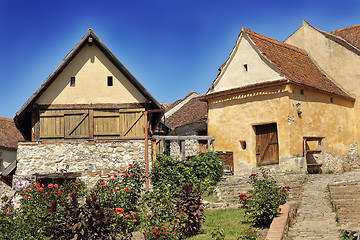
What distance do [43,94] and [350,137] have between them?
602 inches

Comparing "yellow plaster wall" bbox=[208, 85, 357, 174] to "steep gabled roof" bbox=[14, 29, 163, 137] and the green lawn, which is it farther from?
the green lawn

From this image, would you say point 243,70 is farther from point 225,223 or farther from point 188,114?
point 225,223

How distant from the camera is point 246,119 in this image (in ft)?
64.0

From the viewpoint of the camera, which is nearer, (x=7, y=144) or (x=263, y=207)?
(x=263, y=207)

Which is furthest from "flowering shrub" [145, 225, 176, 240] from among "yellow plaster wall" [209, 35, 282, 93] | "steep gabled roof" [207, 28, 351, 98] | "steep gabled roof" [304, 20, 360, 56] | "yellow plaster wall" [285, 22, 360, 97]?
"steep gabled roof" [304, 20, 360, 56]

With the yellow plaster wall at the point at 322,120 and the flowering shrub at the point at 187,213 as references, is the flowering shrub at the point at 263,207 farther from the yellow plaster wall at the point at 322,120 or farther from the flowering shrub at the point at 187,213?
the yellow plaster wall at the point at 322,120

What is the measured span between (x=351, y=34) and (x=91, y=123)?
53.5ft

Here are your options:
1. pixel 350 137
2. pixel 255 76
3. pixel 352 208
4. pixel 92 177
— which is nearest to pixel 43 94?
pixel 92 177

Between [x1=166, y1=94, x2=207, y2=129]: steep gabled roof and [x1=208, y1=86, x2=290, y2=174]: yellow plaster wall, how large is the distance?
316 cm

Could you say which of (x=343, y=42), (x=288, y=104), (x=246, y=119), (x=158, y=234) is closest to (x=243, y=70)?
(x=246, y=119)

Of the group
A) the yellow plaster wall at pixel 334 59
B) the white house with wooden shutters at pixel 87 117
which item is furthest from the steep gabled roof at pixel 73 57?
the yellow plaster wall at pixel 334 59

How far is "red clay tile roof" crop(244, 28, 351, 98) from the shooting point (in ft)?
62.1

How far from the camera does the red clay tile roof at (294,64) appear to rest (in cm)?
1894

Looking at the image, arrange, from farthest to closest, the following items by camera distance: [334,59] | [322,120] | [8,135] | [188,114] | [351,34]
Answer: [8,135]
[188,114]
[351,34]
[334,59]
[322,120]
